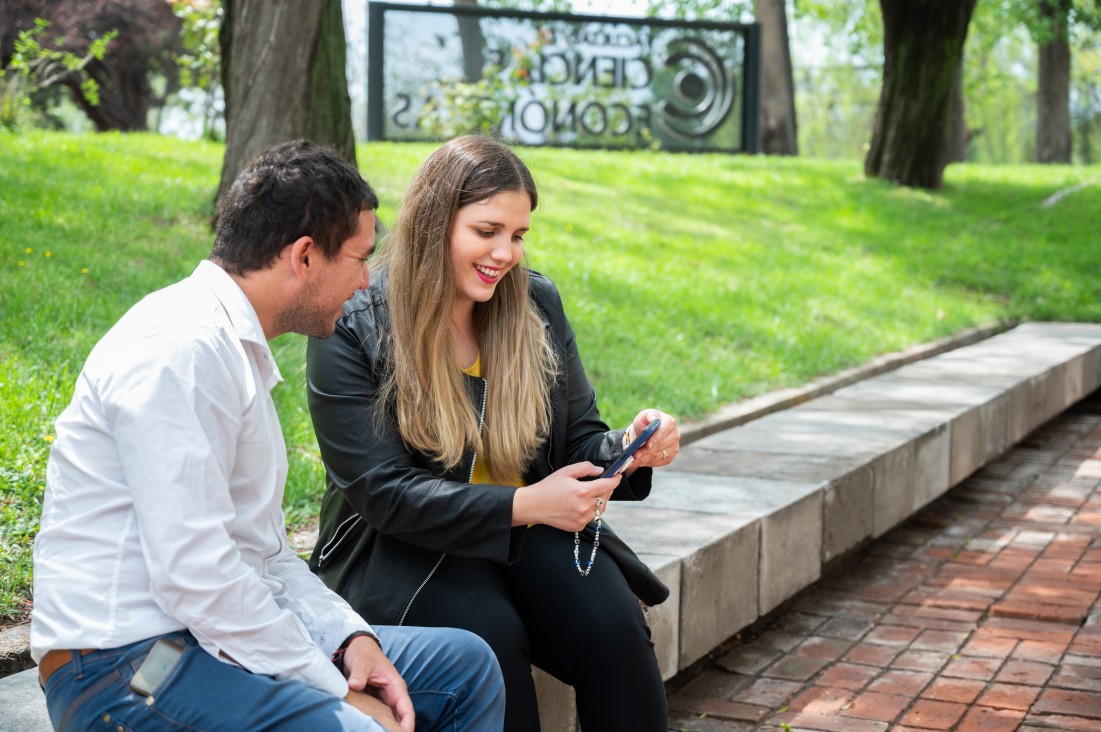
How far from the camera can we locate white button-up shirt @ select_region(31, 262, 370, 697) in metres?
1.81

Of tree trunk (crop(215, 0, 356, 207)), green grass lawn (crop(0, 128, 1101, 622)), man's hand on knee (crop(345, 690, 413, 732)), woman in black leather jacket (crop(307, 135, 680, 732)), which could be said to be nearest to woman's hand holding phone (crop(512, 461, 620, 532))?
woman in black leather jacket (crop(307, 135, 680, 732))

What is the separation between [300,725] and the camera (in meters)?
1.90

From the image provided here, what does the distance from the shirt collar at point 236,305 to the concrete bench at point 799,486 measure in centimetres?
103

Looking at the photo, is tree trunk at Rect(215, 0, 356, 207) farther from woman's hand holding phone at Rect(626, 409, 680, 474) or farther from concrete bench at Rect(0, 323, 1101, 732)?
woman's hand holding phone at Rect(626, 409, 680, 474)

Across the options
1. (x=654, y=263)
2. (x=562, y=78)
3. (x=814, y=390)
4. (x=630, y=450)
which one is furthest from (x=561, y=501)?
(x=562, y=78)

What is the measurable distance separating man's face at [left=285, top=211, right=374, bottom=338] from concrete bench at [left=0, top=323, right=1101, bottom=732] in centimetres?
103

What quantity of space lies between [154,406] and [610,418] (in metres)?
3.97

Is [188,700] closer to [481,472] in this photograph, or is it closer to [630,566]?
[481,472]

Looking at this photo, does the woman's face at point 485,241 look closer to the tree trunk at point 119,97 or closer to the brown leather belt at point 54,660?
the brown leather belt at point 54,660

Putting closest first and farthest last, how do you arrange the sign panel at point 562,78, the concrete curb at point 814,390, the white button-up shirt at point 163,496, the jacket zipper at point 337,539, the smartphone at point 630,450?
the white button-up shirt at point 163,496
the smartphone at point 630,450
the jacket zipper at point 337,539
the concrete curb at point 814,390
the sign panel at point 562,78

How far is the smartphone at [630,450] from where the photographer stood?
278 cm

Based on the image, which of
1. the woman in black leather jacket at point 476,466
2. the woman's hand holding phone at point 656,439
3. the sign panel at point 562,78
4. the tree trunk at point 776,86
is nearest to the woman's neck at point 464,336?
the woman in black leather jacket at point 476,466

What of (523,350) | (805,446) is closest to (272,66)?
(805,446)

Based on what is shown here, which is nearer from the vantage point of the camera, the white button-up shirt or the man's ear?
the white button-up shirt
